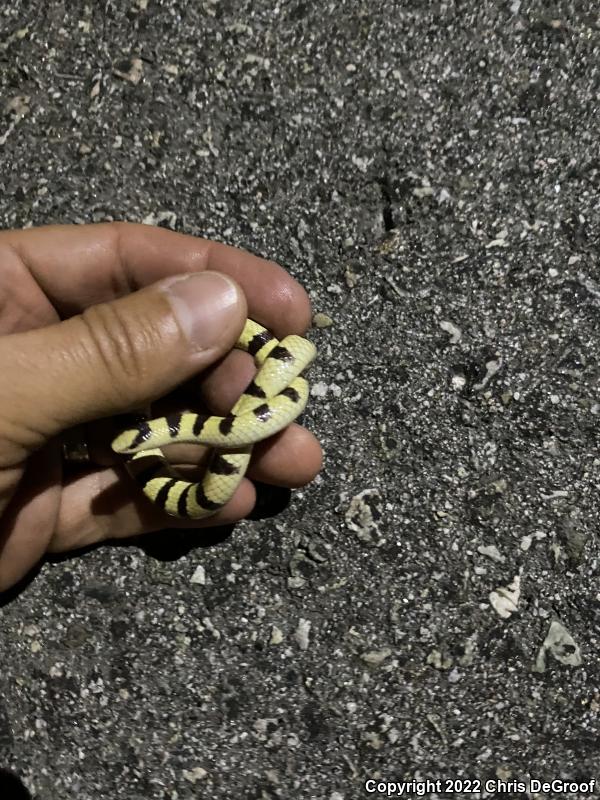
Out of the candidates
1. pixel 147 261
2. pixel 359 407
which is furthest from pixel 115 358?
pixel 359 407

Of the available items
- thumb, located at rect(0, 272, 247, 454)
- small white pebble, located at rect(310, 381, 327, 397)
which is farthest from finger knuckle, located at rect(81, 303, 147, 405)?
small white pebble, located at rect(310, 381, 327, 397)

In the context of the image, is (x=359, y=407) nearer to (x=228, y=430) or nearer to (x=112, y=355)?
(x=228, y=430)

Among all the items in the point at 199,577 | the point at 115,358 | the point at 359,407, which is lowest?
the point at 199,577

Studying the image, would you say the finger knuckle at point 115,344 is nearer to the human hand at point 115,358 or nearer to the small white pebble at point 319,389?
the human hand at point 115,358

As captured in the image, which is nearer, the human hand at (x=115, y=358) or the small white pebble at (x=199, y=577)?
the human hand at (x=115, y=358)

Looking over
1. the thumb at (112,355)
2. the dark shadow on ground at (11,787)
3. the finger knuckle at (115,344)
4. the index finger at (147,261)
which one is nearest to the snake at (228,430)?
the index finger at (147,261)

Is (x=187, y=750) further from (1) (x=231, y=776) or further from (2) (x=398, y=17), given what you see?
(2) (x=398, y=17)
